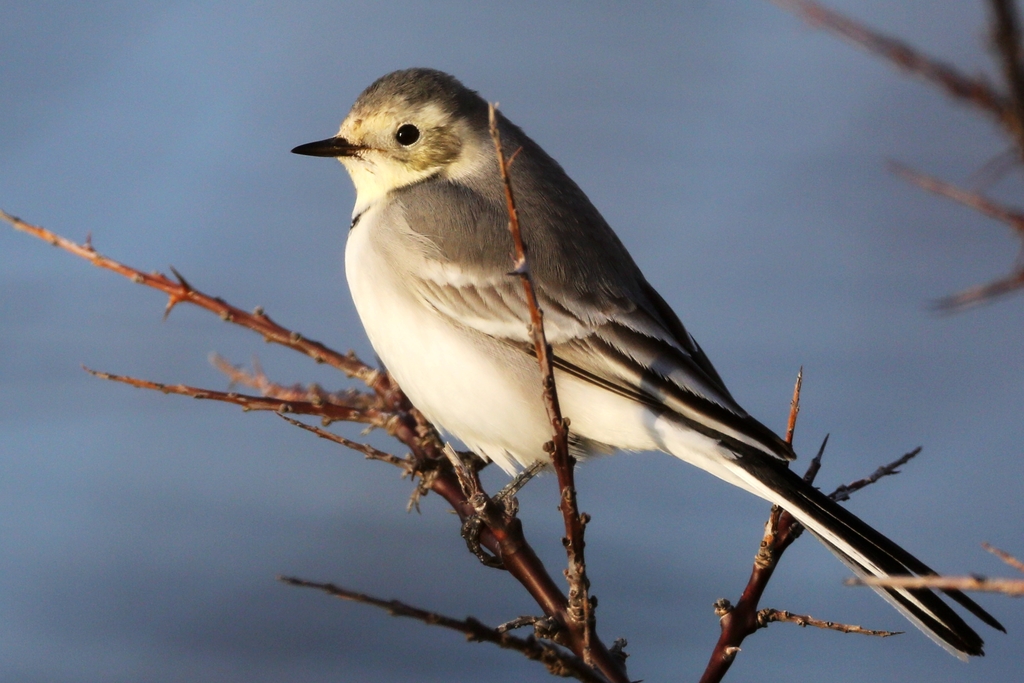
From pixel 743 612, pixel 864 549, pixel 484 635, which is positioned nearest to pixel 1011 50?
pixel 484 635

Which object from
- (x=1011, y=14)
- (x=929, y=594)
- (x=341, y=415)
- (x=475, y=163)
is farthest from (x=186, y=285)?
(x=1011, y=14)

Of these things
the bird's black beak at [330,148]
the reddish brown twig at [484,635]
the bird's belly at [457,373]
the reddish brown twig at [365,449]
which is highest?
the bird's black beak at [330,148]

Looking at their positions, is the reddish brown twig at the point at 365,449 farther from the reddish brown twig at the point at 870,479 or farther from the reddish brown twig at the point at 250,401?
the reddish brown twig at the point at 870,479

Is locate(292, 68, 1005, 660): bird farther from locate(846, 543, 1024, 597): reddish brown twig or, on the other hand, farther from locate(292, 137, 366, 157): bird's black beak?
locate(846, 543, 1024, 597): reddish brown twig

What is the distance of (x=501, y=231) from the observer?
2875mm

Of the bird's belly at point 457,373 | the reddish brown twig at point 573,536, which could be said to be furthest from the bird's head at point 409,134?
the reddish brown twig at point 573,536

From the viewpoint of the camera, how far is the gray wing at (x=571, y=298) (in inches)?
102

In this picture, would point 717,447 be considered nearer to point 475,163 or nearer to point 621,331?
point 621,331

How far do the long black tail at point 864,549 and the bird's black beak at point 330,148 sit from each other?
1.71 metres

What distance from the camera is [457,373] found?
2.77 meters

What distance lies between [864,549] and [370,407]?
1.41 m

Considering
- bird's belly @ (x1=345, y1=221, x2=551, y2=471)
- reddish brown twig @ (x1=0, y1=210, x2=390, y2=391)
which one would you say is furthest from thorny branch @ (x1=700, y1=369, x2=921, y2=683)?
reddish brown twig @ (x1=0, y1=210, x2=390, y2=391)

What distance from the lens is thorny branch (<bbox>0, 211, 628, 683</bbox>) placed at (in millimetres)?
2067

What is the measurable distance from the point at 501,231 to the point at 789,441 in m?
1.05
